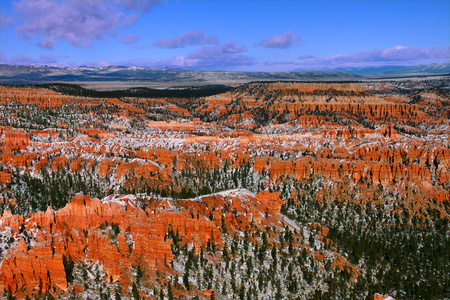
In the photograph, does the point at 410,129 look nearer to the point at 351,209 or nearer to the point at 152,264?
the point at 351,209

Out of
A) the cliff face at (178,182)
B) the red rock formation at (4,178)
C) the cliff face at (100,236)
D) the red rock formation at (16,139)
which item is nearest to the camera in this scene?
the cliff face at (100,236)

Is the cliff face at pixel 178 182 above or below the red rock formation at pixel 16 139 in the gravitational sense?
below

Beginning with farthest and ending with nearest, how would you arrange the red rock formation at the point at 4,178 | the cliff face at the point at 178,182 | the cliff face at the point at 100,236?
the red rock formation at the point at 4,178, the cliff face at the point at 178,182, the cliff face at the point at 100,236

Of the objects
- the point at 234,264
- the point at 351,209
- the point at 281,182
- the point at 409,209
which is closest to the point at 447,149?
the point at 409,209

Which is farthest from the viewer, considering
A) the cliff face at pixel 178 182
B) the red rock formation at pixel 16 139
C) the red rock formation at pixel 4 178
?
the red rock formation at pixel 16 139

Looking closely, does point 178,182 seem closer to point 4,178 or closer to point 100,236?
point 4,178

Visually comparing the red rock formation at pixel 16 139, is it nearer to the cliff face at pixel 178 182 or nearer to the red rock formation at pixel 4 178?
the cliff face at pixel 178 182

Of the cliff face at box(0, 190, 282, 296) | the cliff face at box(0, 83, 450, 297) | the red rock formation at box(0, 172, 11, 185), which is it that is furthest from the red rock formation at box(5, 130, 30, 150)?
the cliff face at box(0, 190, 282, 296)

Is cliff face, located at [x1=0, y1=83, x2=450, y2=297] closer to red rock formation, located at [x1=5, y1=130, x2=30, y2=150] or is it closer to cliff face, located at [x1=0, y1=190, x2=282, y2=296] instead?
cliff face, located at [x1=0, y1=190, x2=282, y2=296]

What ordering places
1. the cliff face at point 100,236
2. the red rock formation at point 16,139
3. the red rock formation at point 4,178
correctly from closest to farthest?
the cliff face at point 100,236, the red rock formation at point 4,178, the red rock formation at point 16,139

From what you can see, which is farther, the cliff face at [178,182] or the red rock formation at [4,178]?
the red rock formation at [4,178]

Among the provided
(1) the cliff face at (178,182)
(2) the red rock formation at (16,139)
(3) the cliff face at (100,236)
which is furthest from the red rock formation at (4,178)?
(3) the cliff face at (100,236)
